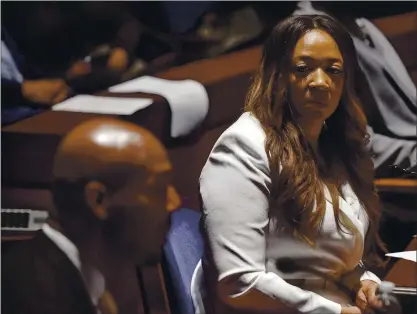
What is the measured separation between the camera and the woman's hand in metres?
1.37

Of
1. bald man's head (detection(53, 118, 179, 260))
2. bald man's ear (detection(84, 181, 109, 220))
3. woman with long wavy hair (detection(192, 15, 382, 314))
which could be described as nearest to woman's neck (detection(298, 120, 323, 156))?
woman with long wavy hair (detection(192, 15, 382, 314))

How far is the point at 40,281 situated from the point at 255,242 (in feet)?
1.80

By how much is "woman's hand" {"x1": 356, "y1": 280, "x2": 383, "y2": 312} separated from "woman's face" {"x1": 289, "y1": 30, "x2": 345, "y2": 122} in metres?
0.45

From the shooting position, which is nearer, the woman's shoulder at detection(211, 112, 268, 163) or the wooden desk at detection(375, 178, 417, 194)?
the woman's shoulder at detection(211, 112, 268, 163)

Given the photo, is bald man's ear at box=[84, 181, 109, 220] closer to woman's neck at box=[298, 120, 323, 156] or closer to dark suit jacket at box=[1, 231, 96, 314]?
dark suit jacket at box=[1, 231, 96, 314]

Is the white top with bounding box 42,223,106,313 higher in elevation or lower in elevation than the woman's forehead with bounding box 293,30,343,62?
lower

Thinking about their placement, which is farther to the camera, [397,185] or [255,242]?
[397,185]

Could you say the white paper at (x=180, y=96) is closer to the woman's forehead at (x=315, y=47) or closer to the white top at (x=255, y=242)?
the white top at (x=255, y=242)

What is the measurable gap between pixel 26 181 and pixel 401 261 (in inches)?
38.5

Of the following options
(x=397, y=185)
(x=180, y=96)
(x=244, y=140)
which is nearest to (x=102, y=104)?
(x=180, y=96)

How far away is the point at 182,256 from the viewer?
139 centimetres

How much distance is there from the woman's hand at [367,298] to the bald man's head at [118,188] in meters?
0.51

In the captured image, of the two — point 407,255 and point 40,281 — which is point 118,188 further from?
point 407,255

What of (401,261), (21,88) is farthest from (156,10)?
(401,261)
